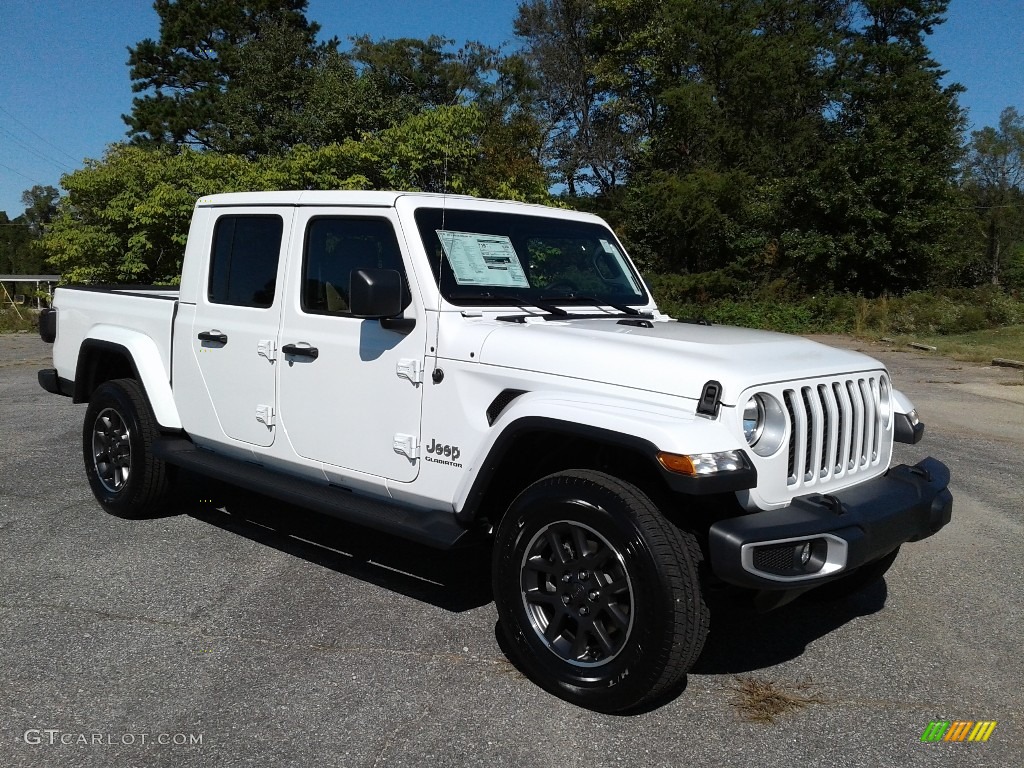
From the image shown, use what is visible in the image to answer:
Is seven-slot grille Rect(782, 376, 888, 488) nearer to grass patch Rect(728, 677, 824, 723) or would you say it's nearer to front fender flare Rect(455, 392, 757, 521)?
front fender flare Rect(455, 392, 757, 521)

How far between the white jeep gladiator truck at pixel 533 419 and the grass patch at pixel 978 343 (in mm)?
16096

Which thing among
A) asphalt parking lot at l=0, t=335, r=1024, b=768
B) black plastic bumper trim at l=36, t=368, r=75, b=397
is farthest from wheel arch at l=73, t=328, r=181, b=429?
asphalt parking lot at l=0, t=335, r=1024, b=768

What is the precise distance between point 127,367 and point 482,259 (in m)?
2.96

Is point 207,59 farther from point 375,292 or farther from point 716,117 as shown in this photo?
point 375,292

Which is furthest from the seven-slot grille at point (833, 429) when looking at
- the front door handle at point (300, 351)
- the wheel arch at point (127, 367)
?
the wheel arch at point (127, 367)

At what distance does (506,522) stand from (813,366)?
1.40 m

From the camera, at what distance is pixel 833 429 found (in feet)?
11.7

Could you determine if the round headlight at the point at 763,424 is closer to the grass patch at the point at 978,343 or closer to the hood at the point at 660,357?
the hood at the point at 660,357

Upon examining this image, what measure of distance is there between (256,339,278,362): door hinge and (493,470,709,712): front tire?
1738 mm

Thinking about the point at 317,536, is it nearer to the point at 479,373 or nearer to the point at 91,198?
the point at 479,373

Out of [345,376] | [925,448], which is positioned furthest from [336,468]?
[925,448]

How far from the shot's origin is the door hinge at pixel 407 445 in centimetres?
400

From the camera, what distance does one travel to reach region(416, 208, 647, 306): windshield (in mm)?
4184

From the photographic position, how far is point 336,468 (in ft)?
14.3
